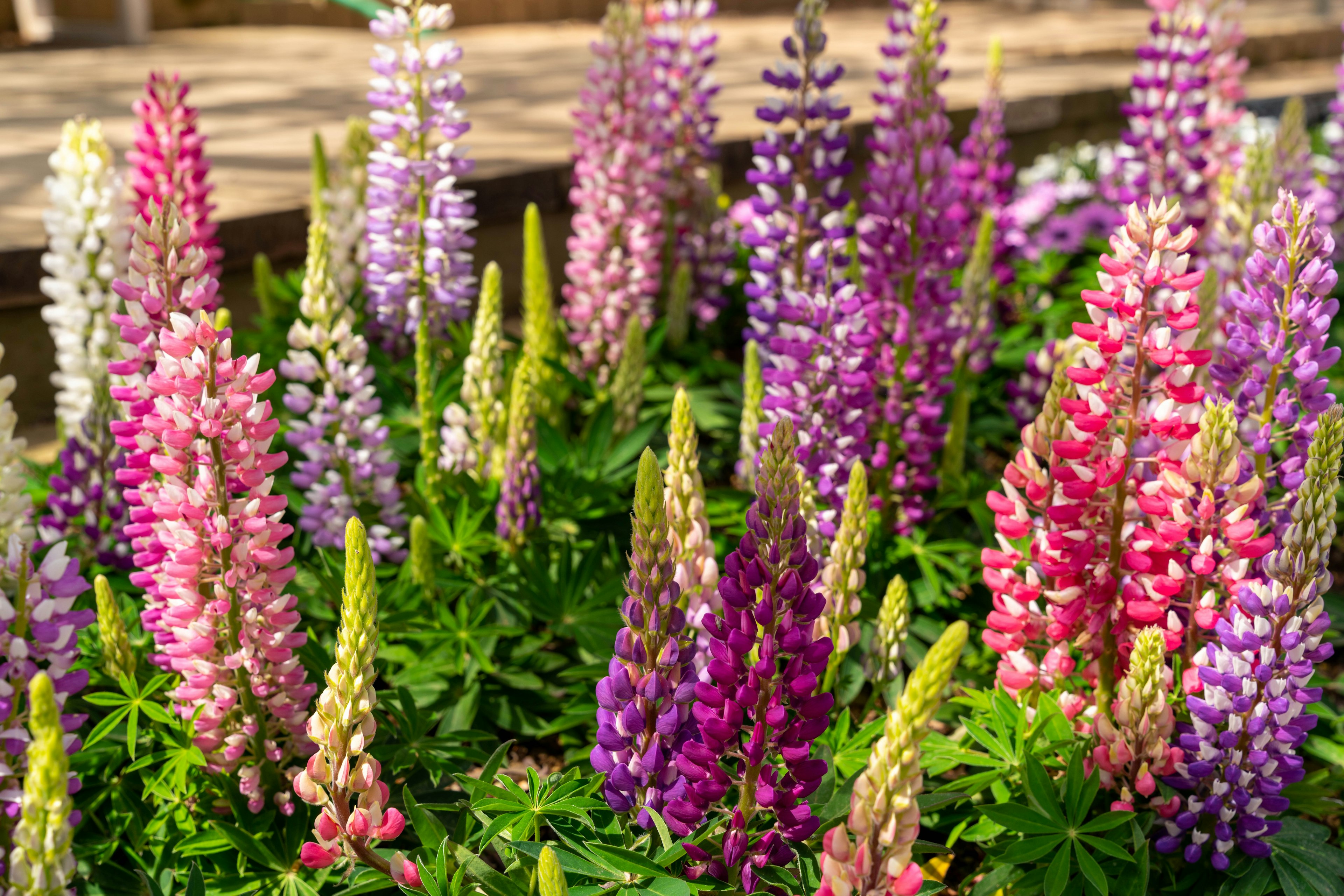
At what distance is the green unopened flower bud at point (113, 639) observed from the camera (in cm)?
198

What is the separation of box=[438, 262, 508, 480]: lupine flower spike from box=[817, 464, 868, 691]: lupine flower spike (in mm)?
958

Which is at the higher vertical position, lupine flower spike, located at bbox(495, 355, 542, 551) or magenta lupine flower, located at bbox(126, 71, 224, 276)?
magenta lupine flower, located at bbox(126, 71, 224, 276)

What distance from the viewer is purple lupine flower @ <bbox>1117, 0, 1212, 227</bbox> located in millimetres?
3746

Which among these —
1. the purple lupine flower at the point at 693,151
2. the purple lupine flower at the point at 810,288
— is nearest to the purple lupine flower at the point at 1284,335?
the purple lupine flower at the point at 810,288

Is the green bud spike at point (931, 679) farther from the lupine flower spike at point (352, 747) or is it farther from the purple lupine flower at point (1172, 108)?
the purple lupine flower at point (1172, 108)

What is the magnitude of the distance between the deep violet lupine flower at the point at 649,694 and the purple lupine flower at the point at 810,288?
0.88 metres

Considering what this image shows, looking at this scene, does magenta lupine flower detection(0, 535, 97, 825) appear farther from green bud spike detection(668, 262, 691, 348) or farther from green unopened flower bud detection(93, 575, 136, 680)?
green bud spike detection(668, 262, 691, 348)

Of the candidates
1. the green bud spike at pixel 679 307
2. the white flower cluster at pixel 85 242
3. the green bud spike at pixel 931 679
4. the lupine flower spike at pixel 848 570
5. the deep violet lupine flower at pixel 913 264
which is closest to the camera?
the green bud spike at pixel 931 679

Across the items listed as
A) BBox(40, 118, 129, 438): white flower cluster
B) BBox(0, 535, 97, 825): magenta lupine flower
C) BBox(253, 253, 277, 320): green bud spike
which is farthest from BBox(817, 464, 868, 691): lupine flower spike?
BBox(253, 253, 277, 320): green bud spike

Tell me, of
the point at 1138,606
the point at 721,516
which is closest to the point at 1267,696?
the point at 1138,606

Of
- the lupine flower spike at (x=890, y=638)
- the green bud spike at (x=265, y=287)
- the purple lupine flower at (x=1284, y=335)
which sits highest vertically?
the purple lupine flower at (x=1284, y=335)

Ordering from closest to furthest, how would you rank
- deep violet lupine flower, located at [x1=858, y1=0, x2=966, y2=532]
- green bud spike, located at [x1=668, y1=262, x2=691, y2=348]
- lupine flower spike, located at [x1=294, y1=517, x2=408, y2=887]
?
lupine flower spike, located at [x1=294, y1=517, x2=408, y2=887], deep violet lupine flower, located at [x1=858, y1=0, x2=966, y2=532], green bud spike, located at [x1=668, y1=262, x2=691, y2=348]

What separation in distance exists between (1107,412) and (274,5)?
10634 mm

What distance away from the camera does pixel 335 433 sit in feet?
8.78
